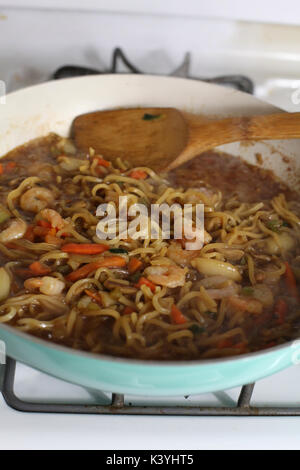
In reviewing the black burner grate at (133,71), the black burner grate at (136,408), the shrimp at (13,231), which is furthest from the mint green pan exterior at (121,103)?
the black burner grate at (136,408)

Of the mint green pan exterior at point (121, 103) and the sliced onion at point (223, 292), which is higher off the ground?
the mint green pan exterior at point (121, 103)

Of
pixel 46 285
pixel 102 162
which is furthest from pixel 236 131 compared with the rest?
pixel 46 285

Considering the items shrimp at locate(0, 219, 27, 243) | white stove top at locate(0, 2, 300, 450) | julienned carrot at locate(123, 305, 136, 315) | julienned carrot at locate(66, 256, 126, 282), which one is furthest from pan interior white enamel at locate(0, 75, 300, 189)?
julienned carrot at locate(123, 305, 136, 315)

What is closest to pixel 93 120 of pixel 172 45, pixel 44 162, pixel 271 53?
pixel 44 162

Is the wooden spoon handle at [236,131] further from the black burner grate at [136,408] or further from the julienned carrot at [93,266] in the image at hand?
the black burner grate at [136,408]

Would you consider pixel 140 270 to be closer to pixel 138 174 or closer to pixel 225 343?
pixel 225 343
